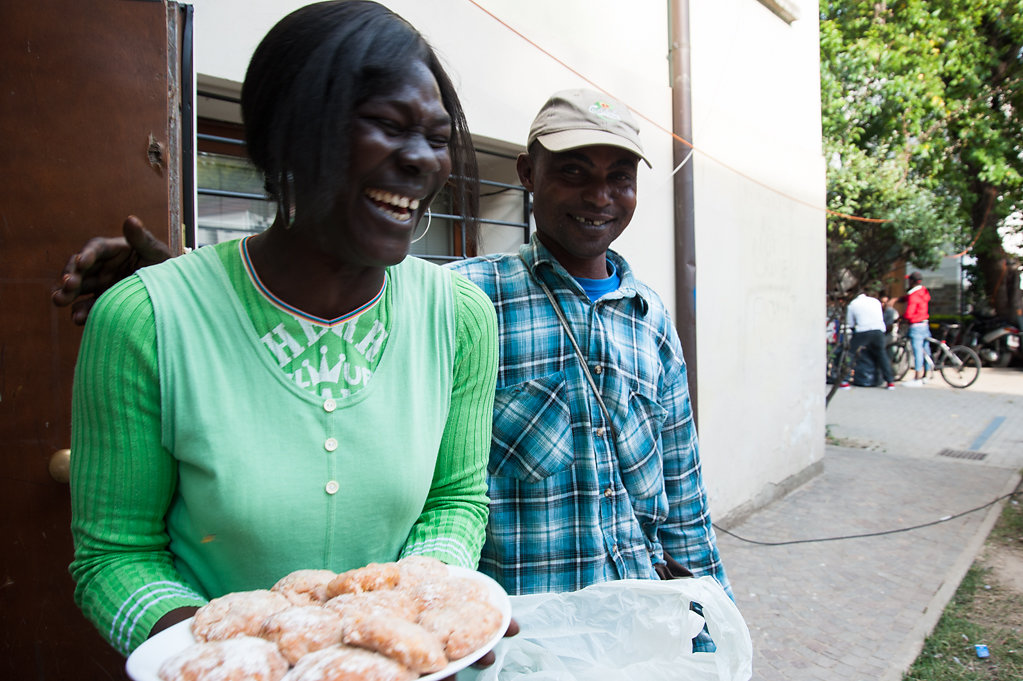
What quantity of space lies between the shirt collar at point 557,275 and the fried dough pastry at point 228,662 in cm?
131

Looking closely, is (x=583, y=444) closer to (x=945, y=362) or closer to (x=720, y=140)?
(x=720, y=140)

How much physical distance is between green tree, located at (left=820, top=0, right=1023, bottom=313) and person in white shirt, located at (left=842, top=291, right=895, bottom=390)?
95.9 inches

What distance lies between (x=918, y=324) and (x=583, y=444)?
13.1m

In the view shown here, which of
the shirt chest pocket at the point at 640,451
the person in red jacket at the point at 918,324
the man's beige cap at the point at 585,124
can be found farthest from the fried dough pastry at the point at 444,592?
the person in red jacket at the point at 918,324

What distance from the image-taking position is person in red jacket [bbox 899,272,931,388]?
41.7ft

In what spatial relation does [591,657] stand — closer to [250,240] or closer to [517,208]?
[250,240]

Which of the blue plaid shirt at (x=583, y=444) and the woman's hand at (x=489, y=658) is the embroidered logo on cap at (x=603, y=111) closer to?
the blue plaid shirt at (x=583, y=444)

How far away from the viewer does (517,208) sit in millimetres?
3980

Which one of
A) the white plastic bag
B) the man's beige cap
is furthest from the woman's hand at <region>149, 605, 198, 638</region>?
the man's beige cap

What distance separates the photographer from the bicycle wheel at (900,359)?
539 inches

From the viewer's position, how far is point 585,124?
1993 mm

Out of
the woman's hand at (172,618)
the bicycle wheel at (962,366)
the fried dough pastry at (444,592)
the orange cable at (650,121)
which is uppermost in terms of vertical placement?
the orange cable at (650,121)

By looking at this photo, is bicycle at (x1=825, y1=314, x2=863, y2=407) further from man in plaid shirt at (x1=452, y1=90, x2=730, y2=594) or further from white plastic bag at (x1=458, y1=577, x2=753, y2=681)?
white plastic bag at (x1=458, y1=577, x2=753, y2=681)

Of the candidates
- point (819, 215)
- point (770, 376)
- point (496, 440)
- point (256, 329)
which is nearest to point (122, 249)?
point (256, 329)
